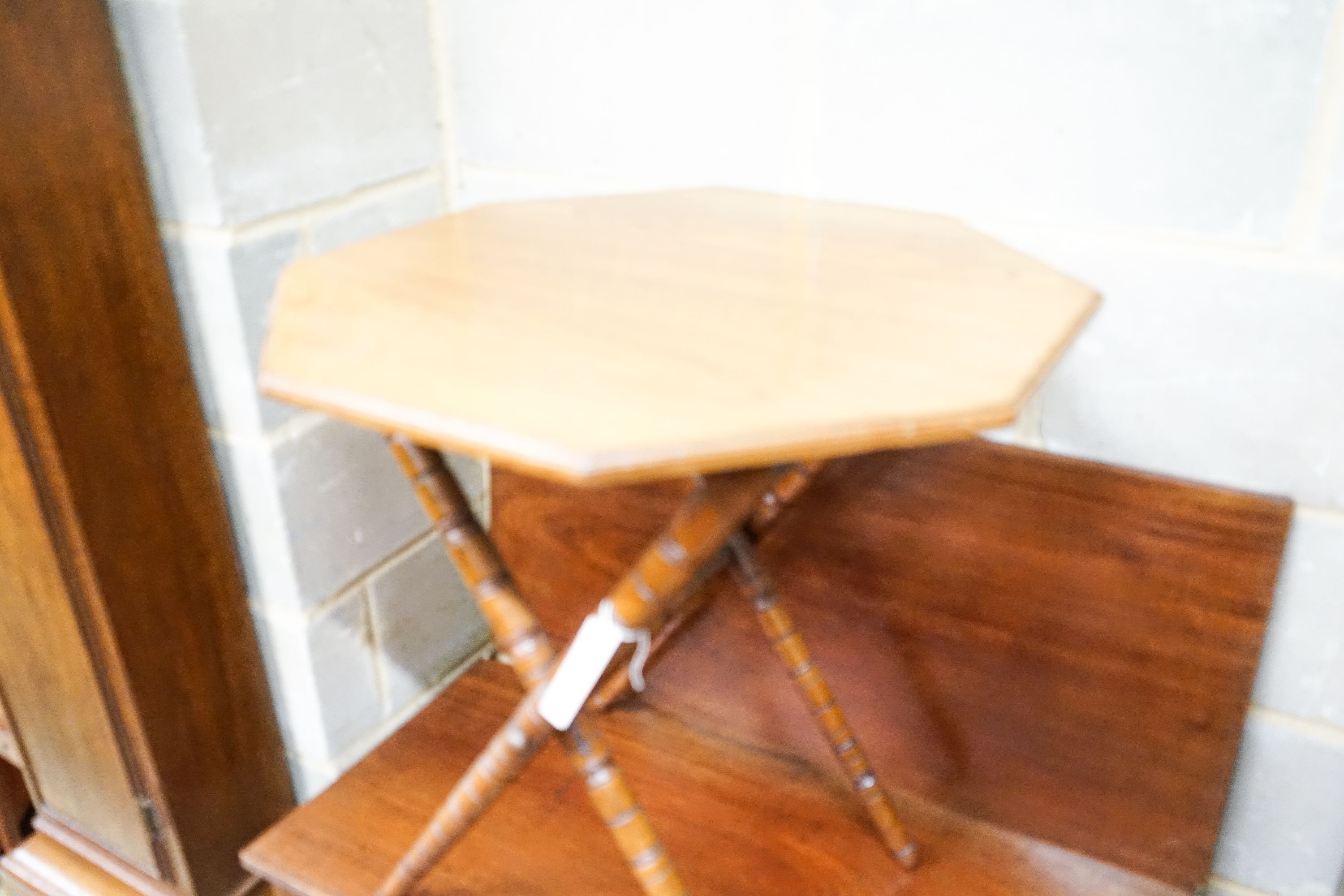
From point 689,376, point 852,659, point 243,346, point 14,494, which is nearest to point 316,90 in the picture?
point 243,346

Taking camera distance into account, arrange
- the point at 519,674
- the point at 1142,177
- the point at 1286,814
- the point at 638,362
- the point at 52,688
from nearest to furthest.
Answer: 1. the point at 638,362
2. the point at 519,674
3. the point at 1142,177
4. the point at 1286,814
5. the point at 52,688

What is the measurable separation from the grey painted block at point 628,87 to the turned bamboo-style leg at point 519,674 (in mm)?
412

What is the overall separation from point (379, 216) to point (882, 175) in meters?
0.49

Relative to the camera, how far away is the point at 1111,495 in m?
0.79

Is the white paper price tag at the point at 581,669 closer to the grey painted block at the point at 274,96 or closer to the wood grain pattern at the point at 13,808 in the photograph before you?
the grey painted block at the point at 274,96

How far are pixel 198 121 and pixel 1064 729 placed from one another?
2.89 feet

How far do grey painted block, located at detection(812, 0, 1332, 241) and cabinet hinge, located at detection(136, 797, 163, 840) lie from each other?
2.82ft

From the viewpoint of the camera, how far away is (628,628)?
0.55 meters

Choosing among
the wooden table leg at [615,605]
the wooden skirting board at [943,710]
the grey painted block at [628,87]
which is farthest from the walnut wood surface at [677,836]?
the grey painted block at [628,87]

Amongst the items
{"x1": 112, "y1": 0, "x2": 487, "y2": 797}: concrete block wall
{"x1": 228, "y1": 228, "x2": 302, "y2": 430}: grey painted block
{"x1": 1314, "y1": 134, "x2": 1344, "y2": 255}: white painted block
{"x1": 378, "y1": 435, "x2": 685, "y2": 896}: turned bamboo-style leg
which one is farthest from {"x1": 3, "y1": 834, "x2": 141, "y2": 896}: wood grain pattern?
{"x1": 1314, "y1": 134, "x2": 1344, "y2": 255}: white painted block

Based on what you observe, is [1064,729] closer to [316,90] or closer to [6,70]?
[316,90]

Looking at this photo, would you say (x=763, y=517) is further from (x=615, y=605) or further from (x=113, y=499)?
(x=113, y=499)

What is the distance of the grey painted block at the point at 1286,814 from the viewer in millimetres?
812

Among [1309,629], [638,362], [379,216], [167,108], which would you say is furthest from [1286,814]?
[167,108]
